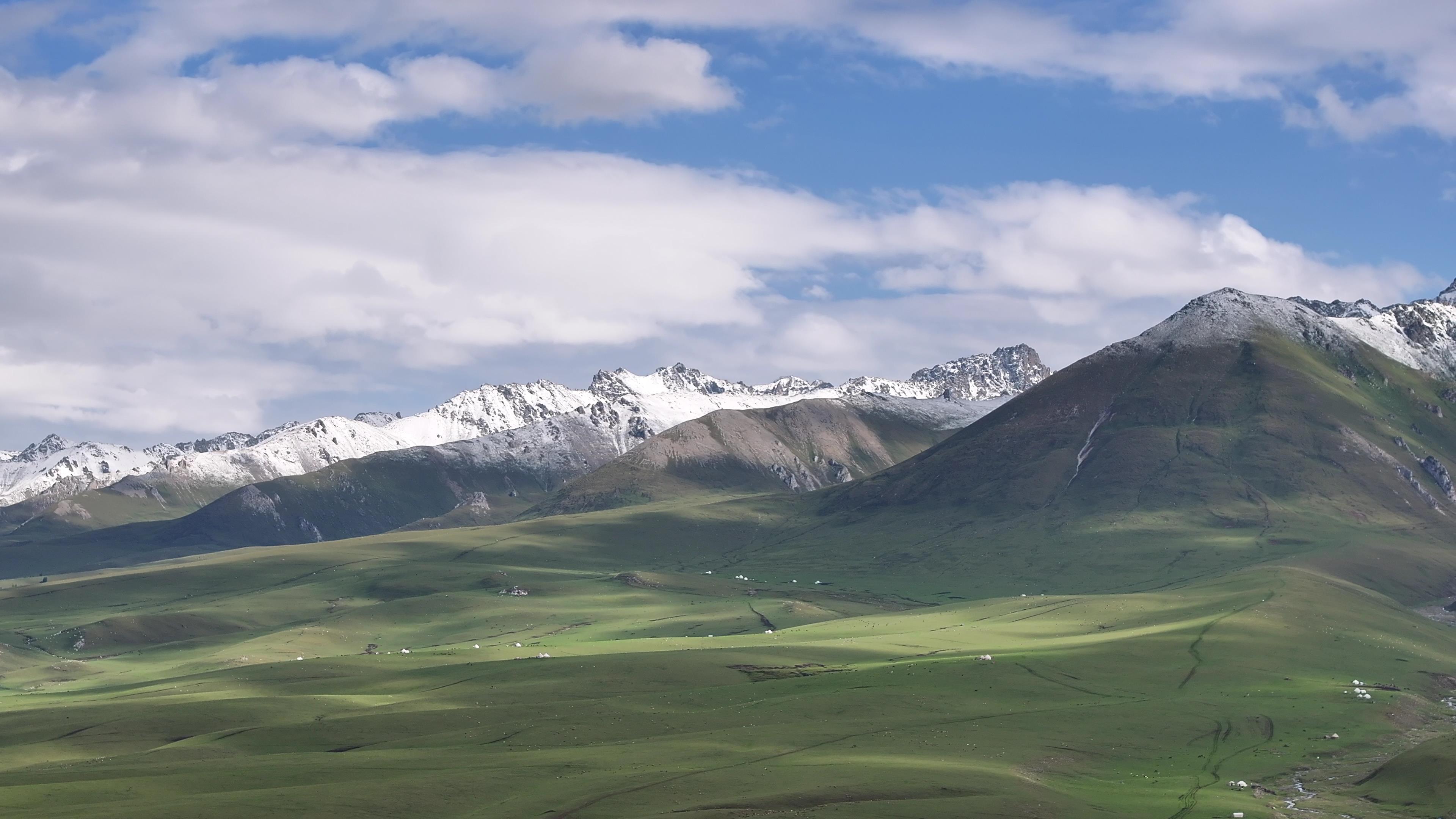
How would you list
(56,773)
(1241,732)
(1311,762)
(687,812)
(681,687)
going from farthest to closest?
(681,687), (1241,732), (1311,762), (56,773), (687,812)

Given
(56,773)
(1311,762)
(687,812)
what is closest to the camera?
(687,812)

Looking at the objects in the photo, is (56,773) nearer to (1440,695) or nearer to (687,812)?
(687,812)

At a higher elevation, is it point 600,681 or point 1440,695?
point 600,681

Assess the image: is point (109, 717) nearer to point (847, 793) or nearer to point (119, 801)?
point (119, 801)

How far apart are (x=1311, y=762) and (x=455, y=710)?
82.1m

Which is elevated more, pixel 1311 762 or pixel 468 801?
pixel 468 801

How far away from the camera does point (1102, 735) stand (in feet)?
477

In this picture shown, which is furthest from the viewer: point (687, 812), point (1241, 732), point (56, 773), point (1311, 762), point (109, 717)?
point (109, 717)

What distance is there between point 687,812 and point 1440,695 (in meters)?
120

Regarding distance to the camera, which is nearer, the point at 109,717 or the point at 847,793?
the point at 847,793

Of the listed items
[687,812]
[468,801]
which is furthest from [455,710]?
[687,812]

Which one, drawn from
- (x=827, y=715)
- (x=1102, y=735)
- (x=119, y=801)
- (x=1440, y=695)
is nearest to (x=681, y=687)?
(x=827, y=715)

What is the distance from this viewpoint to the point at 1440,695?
18725cm

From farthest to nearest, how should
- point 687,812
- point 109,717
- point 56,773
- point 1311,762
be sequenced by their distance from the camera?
point 109,717, point 1311,762, point 56,773, point 687,812
